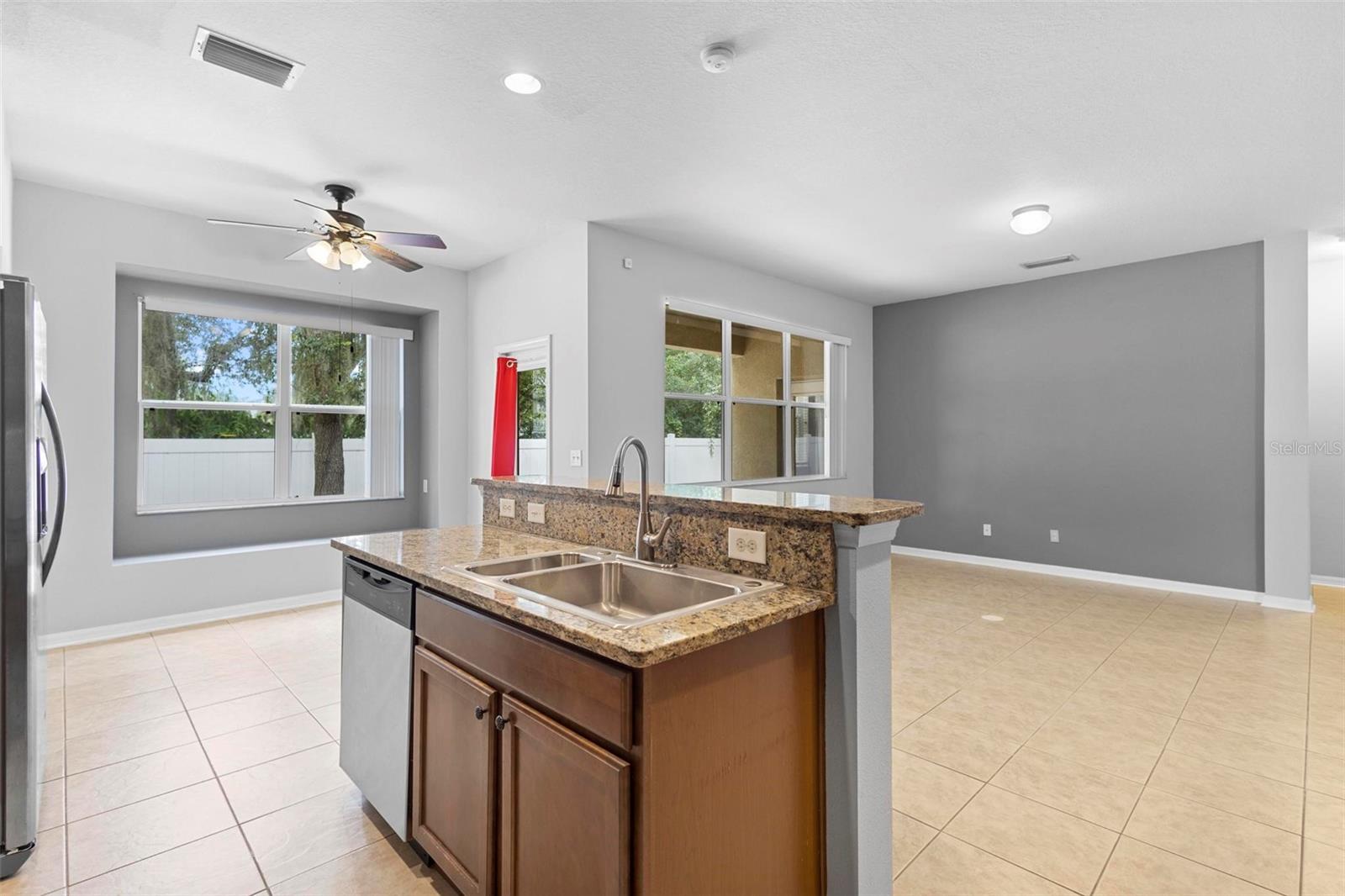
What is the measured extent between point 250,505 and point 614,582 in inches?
171

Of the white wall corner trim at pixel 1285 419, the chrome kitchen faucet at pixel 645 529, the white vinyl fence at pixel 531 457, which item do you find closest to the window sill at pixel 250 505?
the white vinyl fence at pixel 531 457

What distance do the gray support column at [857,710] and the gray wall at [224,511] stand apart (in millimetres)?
4826

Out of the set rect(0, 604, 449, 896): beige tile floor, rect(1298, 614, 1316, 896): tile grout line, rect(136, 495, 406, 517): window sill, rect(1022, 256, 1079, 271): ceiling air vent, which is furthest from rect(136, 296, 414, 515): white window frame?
rect(1298, 614, 1316, 896): tile grout line

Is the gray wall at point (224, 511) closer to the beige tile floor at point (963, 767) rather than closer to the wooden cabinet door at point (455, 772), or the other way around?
the beige tile floor at point (963, 767)

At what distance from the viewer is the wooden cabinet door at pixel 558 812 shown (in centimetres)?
119

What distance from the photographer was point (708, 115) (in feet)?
9.63

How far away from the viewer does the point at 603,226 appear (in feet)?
14.7

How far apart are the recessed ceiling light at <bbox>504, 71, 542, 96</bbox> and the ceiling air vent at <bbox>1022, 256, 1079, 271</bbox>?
4.47 meters

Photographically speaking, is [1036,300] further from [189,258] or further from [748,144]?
[189,258]

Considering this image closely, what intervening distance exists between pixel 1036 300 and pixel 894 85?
13.5ft

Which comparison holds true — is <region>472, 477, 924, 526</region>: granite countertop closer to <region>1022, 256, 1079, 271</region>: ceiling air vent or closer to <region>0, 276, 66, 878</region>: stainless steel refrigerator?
<region>0, 276, 66, 878</region>: stainless steel refrigerator

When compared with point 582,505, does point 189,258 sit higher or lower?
higher

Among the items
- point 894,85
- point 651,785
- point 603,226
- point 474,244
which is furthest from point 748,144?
point 651,785

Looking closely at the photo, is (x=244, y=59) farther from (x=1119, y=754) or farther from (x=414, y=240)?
(x=1119, y=754)
